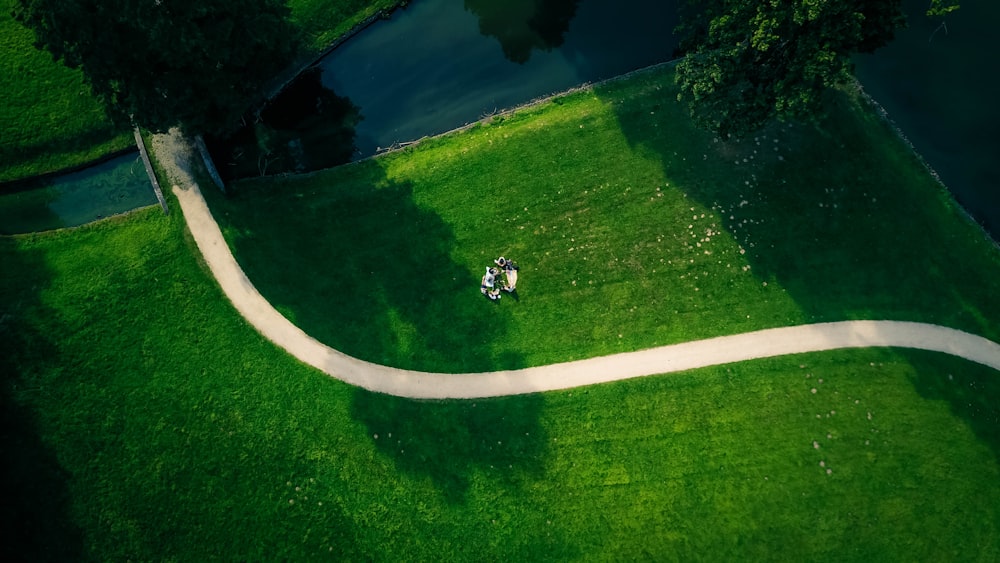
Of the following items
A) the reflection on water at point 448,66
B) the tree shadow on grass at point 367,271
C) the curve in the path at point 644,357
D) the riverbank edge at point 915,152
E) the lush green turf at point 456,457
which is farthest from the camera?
the reflection on water at point 448,66

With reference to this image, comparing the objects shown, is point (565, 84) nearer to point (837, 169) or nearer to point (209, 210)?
point (837, 169)

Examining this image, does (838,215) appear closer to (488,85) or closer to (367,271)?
(488,85)

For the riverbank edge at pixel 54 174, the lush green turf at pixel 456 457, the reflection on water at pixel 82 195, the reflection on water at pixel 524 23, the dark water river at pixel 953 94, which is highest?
the reflection on water at pixel 524 23

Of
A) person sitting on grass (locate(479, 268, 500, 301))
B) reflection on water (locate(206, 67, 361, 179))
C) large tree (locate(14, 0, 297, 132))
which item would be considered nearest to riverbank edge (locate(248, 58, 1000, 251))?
reflection on water (locate(206, 67, 361, 179))

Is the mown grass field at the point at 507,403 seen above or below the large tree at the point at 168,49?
below

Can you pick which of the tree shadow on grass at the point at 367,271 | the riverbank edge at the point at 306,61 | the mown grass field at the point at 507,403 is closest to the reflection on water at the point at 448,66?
the riverbank edge at the point at 306,61

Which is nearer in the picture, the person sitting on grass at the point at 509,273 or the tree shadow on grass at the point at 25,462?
the tree shadow on grass at the point at 25,462

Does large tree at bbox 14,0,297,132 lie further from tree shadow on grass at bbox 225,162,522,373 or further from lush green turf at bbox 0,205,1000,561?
lush green turf at bbox 0,205,1000,561

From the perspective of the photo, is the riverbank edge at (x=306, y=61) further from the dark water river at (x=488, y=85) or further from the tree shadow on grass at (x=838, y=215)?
the tree shadow on grass at (x=838, y=215)
